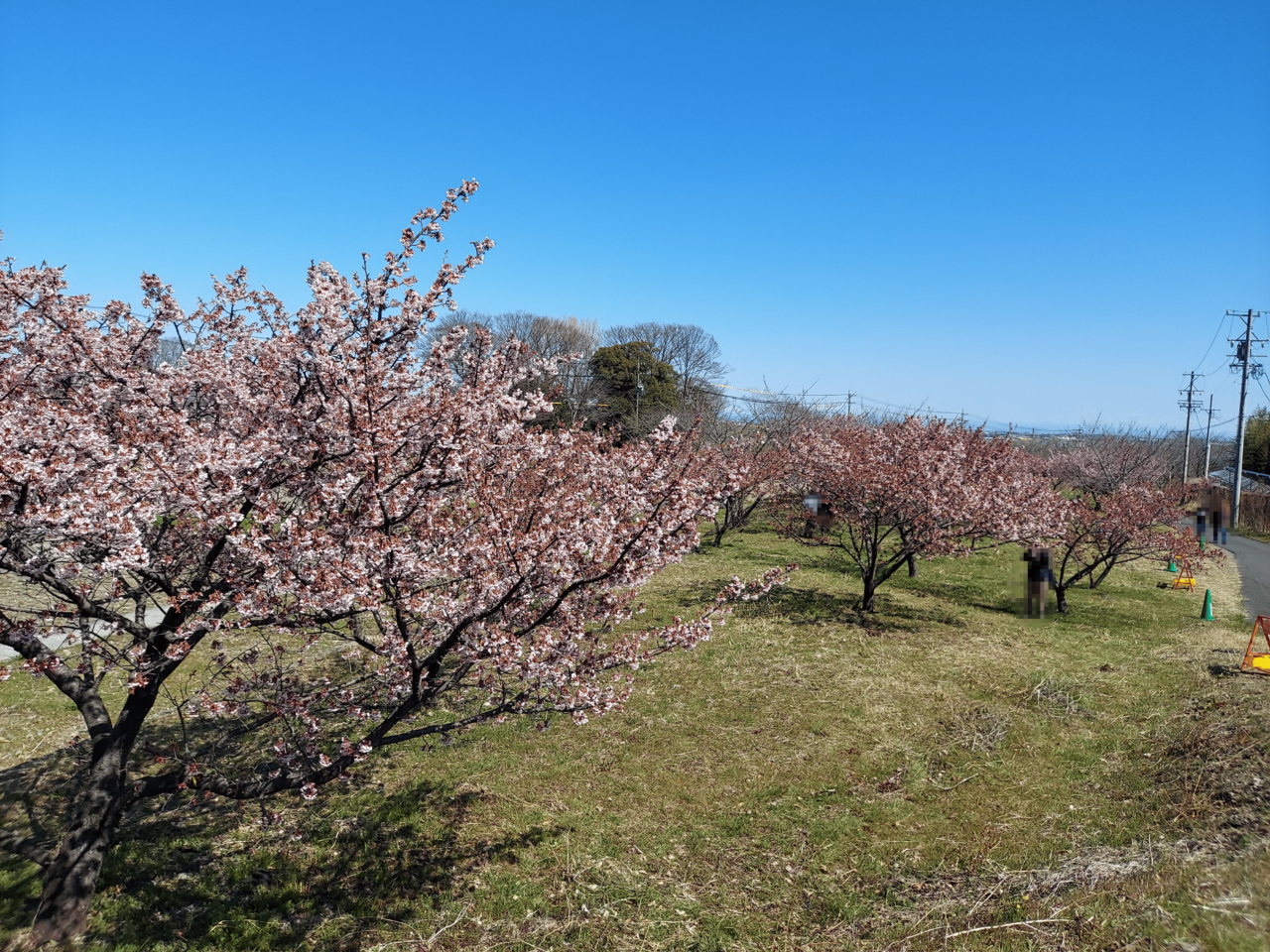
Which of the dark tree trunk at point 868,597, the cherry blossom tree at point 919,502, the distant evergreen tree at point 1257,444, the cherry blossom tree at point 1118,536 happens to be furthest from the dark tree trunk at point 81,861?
the distant evergreen tree at point 1257,444

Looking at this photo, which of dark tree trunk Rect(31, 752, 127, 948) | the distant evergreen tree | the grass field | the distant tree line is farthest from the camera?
the distant evergreen tree

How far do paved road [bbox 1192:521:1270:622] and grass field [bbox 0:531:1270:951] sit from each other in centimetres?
791

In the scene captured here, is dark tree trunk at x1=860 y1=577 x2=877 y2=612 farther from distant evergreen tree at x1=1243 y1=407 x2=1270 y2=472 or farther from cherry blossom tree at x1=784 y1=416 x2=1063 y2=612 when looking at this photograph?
distant evergreen tree at x1=1243 y1=407 x2=1270 y2=472

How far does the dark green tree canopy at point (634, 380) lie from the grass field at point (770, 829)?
91.7 ft

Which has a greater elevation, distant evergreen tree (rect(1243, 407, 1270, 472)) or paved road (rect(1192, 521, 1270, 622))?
distant evergreen tree (rect(1243, 407, 1270, 472))

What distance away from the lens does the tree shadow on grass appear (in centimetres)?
531

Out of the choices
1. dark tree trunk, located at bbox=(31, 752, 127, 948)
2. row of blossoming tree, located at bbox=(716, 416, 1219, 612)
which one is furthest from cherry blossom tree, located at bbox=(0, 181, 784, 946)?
row of blossoming tree, located at bbox=(716, 416, 1219, 612)

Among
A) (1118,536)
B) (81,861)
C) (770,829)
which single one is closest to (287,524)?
(81,861)

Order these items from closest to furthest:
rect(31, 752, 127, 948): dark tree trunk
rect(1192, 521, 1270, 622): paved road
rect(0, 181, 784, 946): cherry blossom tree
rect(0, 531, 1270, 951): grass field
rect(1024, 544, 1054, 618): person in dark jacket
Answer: rect(0, 181, 784, 946): cherry blossom tree < rect(31, 752, 127, 948): dark tree trunk < rect(0, 531, 1270, 951): grass field < rect(1024, 544, 1054, 618): person in dark jacket < rect(1192, 521, 1270, 622): paved road

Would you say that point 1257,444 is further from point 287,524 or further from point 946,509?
point 287,524

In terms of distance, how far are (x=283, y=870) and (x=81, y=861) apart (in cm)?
155

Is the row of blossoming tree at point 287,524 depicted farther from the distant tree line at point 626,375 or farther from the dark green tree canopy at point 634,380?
the dark green tree canopy at point 634,380

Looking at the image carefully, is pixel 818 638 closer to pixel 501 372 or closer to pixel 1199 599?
pixel 501 372

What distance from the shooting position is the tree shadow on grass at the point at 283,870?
5312 millimetres
